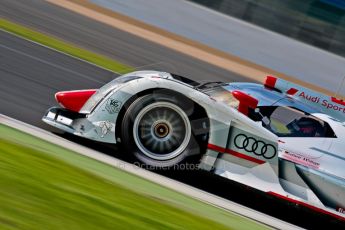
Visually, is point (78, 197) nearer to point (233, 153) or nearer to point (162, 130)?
point (162, 130)

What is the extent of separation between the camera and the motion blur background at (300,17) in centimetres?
1627

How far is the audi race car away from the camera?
7.44m

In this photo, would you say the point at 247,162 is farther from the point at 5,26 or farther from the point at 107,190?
the point at 5,26

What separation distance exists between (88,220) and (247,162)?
2.87m

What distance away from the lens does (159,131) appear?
759 cm

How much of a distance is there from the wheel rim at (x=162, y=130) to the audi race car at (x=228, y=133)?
0.04ft

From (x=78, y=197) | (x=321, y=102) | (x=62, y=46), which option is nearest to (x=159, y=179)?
(x=78, y=197)

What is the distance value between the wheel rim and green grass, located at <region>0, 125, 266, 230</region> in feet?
2.35

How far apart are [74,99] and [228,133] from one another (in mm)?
1806

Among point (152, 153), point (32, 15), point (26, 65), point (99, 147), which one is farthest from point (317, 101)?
point (32, 15)

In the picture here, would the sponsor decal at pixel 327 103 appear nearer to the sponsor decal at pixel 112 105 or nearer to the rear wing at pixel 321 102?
the rear wing at pixel 321 102

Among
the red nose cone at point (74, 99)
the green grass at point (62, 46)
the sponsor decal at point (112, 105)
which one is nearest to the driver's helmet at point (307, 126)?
the sponsor decal at point (112, 105)

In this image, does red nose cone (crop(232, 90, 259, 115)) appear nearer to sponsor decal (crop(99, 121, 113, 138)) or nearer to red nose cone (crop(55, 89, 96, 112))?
sponsor decal (crop(99, 121, 113, 138))

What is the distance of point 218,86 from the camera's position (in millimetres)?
8188
